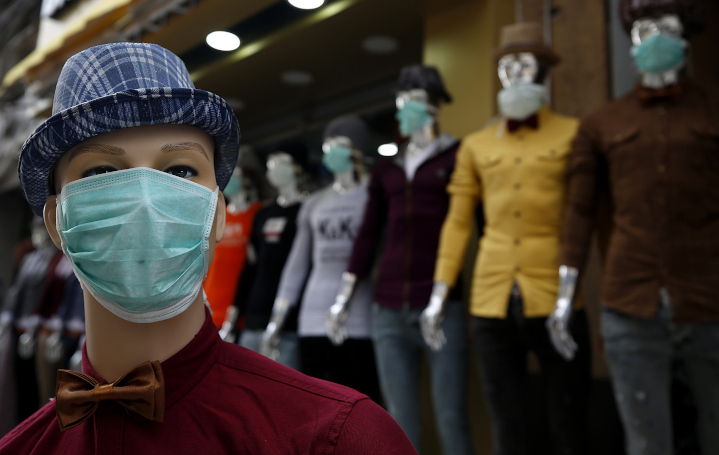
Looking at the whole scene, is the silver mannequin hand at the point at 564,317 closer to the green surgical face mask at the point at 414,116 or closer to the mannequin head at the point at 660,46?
the mannequin head at the point at 660,46

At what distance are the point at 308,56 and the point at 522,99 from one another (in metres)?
2.68

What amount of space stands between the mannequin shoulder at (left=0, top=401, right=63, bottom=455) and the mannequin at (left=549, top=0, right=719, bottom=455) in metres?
1.81

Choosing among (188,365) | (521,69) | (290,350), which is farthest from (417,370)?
(188,365)

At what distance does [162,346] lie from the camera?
3.52ft

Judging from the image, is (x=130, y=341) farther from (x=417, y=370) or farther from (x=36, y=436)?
(x=417, y=370)

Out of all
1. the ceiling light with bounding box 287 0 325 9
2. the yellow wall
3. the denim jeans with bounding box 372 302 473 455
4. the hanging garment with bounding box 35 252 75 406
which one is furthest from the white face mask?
the hanging garment with bounding box 35 252 75 406

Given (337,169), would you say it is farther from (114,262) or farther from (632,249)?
(114,262)

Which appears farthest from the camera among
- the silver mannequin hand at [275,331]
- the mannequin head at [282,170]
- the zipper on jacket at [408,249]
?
the mannequin head at [282,170]

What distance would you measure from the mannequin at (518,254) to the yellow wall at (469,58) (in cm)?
72

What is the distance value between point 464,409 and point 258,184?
2.61 m

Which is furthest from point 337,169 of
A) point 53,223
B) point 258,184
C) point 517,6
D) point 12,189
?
point 12,189

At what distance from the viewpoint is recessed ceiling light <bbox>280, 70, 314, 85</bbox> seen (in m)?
5.34

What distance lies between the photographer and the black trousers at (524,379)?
7.89 ft

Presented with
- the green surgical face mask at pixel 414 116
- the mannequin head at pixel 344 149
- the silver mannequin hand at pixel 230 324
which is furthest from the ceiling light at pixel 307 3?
the silver mannequin hand at pixel 230 324
